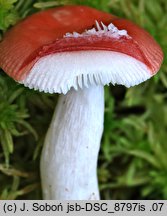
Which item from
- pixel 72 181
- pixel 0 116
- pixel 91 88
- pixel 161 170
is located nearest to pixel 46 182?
pixel 72 181

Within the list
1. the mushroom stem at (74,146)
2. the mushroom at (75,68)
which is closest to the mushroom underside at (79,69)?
the mushroom at (75,68)

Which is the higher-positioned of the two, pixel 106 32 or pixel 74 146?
pixel 106 32

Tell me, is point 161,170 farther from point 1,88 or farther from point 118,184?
point 1,88

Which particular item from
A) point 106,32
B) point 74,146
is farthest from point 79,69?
point 74,146

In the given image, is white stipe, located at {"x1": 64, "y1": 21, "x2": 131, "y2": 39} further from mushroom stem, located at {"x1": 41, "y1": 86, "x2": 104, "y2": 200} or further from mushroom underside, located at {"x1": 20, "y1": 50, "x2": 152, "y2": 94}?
mushroom stem, located at {"x1": 41, "y1": 86, "x2": 104, "y2": 200}

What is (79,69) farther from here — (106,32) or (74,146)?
(74,146)

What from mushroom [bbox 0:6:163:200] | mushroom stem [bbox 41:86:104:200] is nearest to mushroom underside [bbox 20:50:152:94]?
mushroom [bbox 0:6:163:200]
